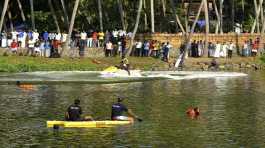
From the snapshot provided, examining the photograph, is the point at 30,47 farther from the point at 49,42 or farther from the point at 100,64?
the point at 100,64

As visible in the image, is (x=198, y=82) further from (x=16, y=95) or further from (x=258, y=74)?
(x=16, y=95)

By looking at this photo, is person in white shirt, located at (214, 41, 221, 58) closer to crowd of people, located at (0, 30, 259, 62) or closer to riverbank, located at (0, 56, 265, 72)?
crowd of people, located at (0, 30, 259, 62)

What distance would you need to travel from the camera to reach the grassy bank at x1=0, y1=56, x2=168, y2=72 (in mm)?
62469

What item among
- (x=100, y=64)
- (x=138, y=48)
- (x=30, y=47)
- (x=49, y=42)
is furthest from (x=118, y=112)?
(x=138, y=48)

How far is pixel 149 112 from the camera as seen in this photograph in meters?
40.6

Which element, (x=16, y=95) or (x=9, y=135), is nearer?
(x=9, y=135)

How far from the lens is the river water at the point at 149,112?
32.0 m

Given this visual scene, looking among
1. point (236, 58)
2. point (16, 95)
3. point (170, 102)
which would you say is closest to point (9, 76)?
point (16, 95)

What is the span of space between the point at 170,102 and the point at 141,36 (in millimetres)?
28249

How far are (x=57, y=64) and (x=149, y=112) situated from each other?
2400 centimetres

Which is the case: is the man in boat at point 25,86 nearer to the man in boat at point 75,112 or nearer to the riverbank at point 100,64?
the riverbank at point 100,64

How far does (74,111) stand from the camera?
115 ft

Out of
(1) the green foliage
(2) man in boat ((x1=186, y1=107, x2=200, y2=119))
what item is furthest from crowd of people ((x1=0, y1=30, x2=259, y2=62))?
(2) man in boat ((x1=186, y1=107, x2=200, y2=119))

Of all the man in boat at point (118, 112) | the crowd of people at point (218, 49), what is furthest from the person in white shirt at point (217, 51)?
the man in boat at point (118, 112)
